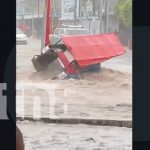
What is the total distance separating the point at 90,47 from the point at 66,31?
1.09 meters

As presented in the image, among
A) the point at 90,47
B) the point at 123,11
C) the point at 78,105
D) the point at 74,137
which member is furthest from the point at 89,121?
the point at 123,11

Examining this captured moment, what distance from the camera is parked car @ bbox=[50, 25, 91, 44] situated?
6629 mm

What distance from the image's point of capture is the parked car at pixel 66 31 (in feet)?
21.7

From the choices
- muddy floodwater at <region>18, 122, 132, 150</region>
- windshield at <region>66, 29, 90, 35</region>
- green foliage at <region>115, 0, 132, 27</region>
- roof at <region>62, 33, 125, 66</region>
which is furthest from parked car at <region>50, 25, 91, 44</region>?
muddy floodwater at <region>18, 122, 132, 150</region>

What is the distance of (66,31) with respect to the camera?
276 inches

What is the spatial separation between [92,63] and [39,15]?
7.02 ft

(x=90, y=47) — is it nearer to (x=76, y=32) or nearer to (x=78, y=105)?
(x=76, y=32)

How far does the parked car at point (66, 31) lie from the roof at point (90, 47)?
43 cm

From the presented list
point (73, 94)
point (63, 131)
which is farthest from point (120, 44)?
point (63, 131)

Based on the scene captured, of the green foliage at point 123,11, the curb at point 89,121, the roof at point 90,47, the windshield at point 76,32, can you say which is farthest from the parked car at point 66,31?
the curb at point 89,121

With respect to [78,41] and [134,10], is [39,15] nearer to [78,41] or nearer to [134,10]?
[78,41]

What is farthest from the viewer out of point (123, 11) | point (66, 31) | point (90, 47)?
point (123, 11)

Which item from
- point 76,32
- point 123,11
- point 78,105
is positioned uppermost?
point 123,11

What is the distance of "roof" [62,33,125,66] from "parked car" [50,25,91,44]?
16.8 inches
